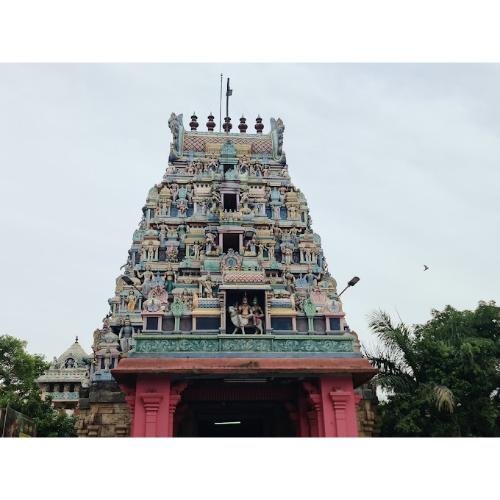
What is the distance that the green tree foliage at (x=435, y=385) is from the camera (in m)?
17.0

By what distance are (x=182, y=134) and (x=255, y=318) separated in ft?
37.9

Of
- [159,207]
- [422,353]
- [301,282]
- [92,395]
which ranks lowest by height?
[92,395]

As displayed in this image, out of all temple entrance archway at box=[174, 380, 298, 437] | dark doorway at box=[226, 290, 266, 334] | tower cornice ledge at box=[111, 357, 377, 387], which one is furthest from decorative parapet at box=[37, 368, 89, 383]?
tower cornice ledge at box=[111, 357, 377, 387]

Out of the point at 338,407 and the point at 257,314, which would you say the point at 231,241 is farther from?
the point at 338,407

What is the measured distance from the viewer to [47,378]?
36812 mm

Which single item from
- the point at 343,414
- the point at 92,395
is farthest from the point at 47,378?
the point at 343,414

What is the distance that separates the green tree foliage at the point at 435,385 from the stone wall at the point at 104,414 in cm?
877

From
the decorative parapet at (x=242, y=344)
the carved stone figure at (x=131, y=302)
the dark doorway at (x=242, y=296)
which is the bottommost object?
the decorative parapet at (x=242, y=344)

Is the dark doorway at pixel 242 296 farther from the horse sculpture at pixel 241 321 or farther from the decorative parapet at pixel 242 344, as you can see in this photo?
the decorative parapet at pixel 242 344

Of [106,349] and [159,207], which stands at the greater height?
[159,207]

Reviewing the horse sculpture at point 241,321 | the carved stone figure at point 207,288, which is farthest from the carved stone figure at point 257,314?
the carved stone figure at point 207,288

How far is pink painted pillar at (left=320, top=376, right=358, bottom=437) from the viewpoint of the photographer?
14039mm

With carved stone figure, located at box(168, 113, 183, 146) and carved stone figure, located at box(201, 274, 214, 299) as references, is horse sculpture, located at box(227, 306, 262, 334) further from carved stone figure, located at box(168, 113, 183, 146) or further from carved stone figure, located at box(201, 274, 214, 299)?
carved stone figure, located at box(168, 113, 183, 146)

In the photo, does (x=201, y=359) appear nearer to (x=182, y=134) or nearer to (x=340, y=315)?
(x=340, y=315)
